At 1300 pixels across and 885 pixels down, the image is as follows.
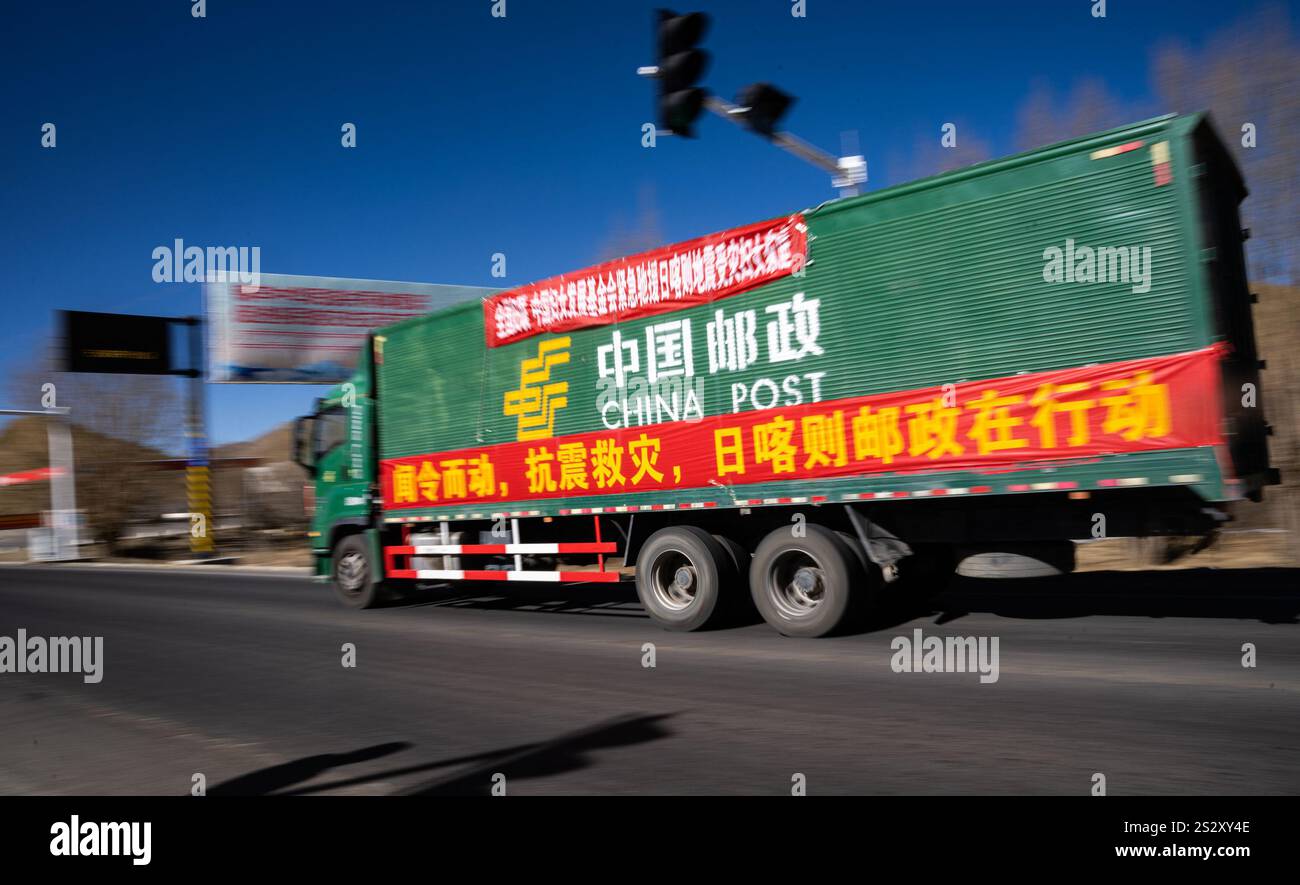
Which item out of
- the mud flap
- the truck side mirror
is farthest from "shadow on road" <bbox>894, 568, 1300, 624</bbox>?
the truck side mirror

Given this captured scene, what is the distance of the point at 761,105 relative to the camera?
9.23m

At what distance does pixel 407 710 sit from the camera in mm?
6582

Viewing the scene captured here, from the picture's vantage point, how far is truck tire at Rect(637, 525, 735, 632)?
9.58 metres

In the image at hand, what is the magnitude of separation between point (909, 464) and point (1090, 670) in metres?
2.23

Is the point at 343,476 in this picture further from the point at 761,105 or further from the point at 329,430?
the point at 761,105

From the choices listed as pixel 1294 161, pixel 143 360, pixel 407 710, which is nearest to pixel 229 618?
pixel 407 710

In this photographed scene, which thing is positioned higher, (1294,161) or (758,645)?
(1294,161)

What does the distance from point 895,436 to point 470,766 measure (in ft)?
15.8

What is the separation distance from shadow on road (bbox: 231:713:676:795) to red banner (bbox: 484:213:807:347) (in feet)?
16.2

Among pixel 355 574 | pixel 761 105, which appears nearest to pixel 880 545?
pixel 761 105

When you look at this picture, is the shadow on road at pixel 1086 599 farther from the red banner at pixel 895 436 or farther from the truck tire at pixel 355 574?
the red banner at pixel 895 436

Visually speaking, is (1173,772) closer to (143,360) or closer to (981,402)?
(981,402)

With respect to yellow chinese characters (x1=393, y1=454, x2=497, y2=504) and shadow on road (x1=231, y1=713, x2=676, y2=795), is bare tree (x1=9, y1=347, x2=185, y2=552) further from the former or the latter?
shadow on road (x1=231, y1=713, x2=676, y2=795)
